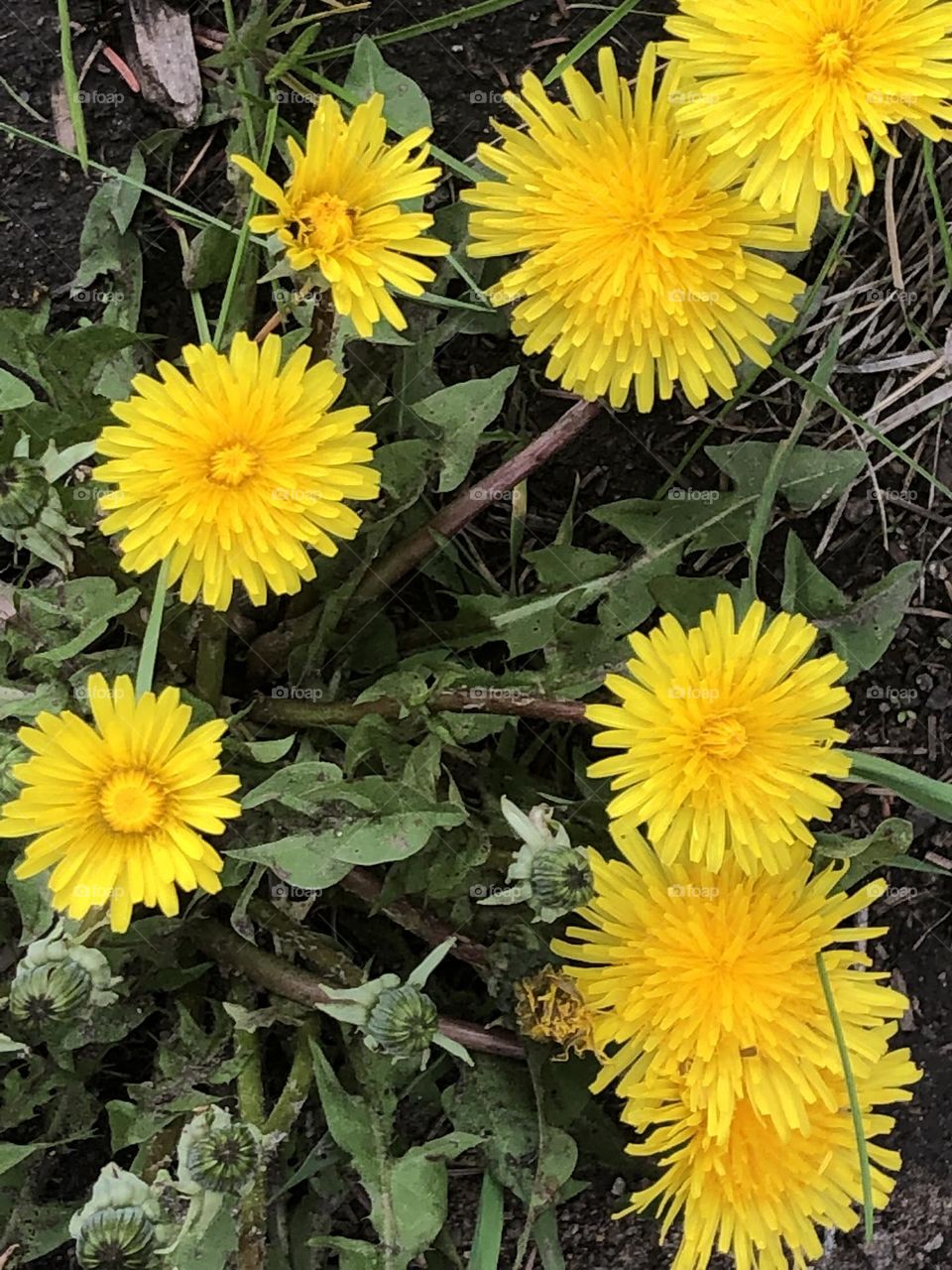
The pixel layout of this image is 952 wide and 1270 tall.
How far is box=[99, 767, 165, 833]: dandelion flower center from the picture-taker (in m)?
1.07

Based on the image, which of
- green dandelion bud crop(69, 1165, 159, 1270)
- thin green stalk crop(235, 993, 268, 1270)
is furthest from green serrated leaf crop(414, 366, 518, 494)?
green dandelion bud crop(69, 1165, 159, 1270)

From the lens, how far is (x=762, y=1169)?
123cm

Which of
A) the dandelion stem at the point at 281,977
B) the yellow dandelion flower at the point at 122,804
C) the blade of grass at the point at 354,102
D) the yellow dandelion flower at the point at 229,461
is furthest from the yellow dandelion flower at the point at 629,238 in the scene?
the dandelion stem at the point at 281,977

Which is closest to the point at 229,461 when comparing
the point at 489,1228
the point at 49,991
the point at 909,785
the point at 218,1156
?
the point at 49,991

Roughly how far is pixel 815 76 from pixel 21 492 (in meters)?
0.81

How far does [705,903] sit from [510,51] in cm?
111

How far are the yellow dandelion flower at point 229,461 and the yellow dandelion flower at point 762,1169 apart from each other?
0.67m

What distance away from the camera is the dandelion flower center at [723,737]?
3.66 ft

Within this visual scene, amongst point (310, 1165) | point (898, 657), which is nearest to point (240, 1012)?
point (310, 1165)

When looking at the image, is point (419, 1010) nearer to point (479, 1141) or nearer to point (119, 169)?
point (479, 1141)

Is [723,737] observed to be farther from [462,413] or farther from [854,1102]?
[462,413]

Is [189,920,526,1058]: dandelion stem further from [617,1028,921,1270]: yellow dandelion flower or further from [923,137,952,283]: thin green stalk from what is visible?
[923,137,952,283]: thin green stalk

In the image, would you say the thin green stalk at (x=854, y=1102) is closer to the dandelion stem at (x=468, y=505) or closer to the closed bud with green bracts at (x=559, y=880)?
the closed bud with green bracts at (x=559, y=880)

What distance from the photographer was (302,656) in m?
1.39
